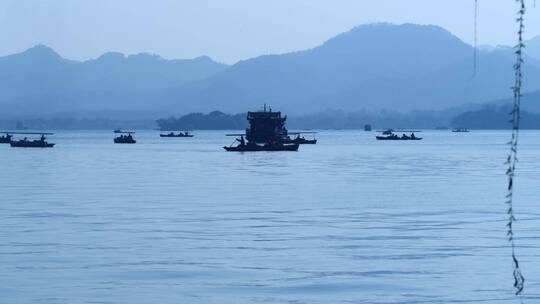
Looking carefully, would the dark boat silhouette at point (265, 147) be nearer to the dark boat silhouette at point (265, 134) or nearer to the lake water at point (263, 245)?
the dark boat silhouette at point (265, 134)

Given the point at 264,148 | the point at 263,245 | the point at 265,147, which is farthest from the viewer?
the point at 264,148

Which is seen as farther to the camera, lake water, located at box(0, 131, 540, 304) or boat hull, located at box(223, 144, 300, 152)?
boat hull, located at box(223, 144, 300, 152)

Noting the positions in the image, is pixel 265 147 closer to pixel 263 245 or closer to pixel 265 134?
pixel 265 134

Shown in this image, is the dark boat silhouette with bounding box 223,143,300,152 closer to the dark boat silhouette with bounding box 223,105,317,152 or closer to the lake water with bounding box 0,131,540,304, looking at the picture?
the dark boat silhouette with bounding box 223,105,317,152

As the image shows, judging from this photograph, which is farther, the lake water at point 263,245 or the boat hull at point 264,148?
the boat hull at point 264,148

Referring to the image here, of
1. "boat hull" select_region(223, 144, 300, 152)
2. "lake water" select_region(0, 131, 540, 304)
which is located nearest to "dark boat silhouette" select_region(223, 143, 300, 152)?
"boat hull" select_region(223, 144, 300, 152)

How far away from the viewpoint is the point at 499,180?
92.6m

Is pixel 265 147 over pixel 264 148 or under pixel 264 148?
over

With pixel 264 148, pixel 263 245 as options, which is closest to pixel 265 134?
pixel 264 148

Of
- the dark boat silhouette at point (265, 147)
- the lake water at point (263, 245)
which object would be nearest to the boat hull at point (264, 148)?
the dark boat silhouette at point (265, 147)

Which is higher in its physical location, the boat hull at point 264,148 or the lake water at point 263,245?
the lake water at point 263,245

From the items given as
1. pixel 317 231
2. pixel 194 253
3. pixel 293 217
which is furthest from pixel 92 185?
pixel 194 253

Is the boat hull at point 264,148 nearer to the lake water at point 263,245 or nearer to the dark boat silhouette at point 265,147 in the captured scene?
the dark boat silhouette at point 265,147

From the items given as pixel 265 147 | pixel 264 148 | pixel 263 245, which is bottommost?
pixel 264 148
